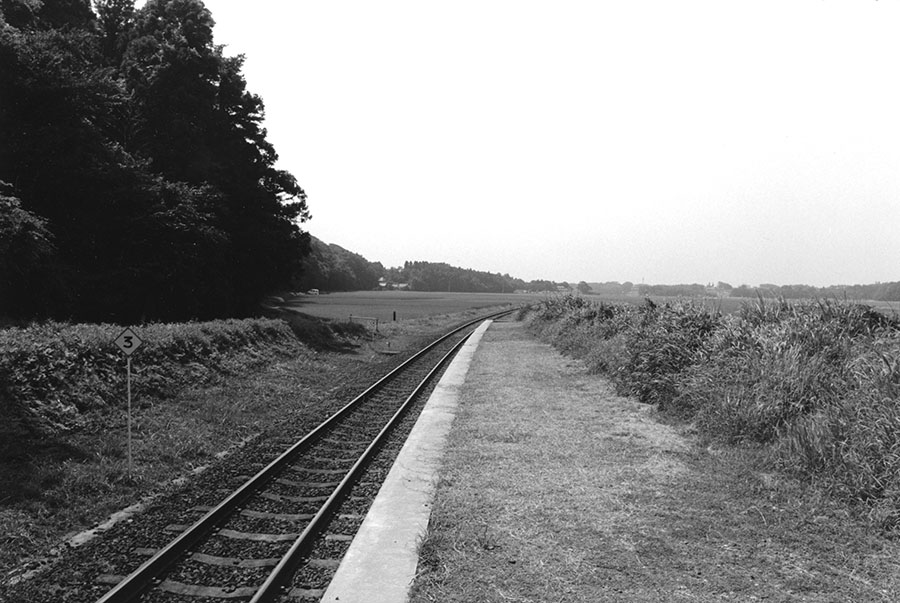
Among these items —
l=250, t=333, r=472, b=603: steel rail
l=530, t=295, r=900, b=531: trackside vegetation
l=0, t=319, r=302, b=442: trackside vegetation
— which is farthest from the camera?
l=0, t=319, r=302, b=442: trackside vegetation

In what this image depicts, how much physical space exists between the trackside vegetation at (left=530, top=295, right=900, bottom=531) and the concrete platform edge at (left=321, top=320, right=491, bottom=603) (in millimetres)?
4802

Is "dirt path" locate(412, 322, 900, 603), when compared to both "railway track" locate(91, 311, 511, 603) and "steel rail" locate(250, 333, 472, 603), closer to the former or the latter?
"railway track" locate(91, 311, 511, 603)

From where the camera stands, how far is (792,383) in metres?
9.33

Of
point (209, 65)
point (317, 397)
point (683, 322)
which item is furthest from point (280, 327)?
point (209, 65)

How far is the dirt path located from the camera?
4883 mm

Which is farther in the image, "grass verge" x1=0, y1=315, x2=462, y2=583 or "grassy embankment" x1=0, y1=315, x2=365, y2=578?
"grassy embankment" x1=0, y1=315, x2=365, y2=578

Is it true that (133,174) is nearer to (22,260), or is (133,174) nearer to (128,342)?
(22,260)

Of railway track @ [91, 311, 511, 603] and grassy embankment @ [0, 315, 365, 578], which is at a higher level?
grassy embankment @ [0, 315, 365, 578]

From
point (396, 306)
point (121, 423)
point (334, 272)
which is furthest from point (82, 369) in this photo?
point (334, 272)

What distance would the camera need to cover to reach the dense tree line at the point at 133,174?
1852 cm

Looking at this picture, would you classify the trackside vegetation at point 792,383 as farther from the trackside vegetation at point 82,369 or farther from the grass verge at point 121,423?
the trackside vegetation at point 82,369

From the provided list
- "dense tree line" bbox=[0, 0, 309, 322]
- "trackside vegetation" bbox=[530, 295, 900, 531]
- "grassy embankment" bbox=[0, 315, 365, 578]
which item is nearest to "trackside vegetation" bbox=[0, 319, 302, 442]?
"grassy embankment" bbox=[0, 315, 365, 578]

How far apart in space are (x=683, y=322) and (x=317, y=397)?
996 centimetres

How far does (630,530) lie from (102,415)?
9.13m
